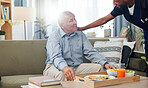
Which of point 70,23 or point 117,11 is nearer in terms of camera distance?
point 117,11

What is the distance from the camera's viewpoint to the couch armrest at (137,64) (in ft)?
10.3

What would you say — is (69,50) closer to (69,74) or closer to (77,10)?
(69,74)

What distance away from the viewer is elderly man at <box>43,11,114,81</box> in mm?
2540

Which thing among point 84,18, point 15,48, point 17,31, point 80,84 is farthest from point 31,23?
point 80,84

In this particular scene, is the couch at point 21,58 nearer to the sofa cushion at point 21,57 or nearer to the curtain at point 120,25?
the sofa cushion at point 21,57

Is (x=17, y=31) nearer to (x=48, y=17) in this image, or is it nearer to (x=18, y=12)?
(x=48, y=17)

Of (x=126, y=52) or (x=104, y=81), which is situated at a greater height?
(x=126, y=52)

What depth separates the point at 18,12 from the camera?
15.2ft

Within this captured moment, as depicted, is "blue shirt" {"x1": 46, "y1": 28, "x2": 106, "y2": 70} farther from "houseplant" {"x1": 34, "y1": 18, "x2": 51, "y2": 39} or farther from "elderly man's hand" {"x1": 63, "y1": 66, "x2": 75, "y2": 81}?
"houseplant" {"x1": 34, "y1": 18, "x2": 51, "y2": 39}

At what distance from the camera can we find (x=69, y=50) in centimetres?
275

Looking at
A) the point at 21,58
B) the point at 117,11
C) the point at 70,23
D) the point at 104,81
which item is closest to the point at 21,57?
the point at 21,58

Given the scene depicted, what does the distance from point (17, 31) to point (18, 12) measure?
1.43m

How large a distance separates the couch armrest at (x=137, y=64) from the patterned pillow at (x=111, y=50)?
0.78 feet

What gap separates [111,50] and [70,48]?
619 millimetres
